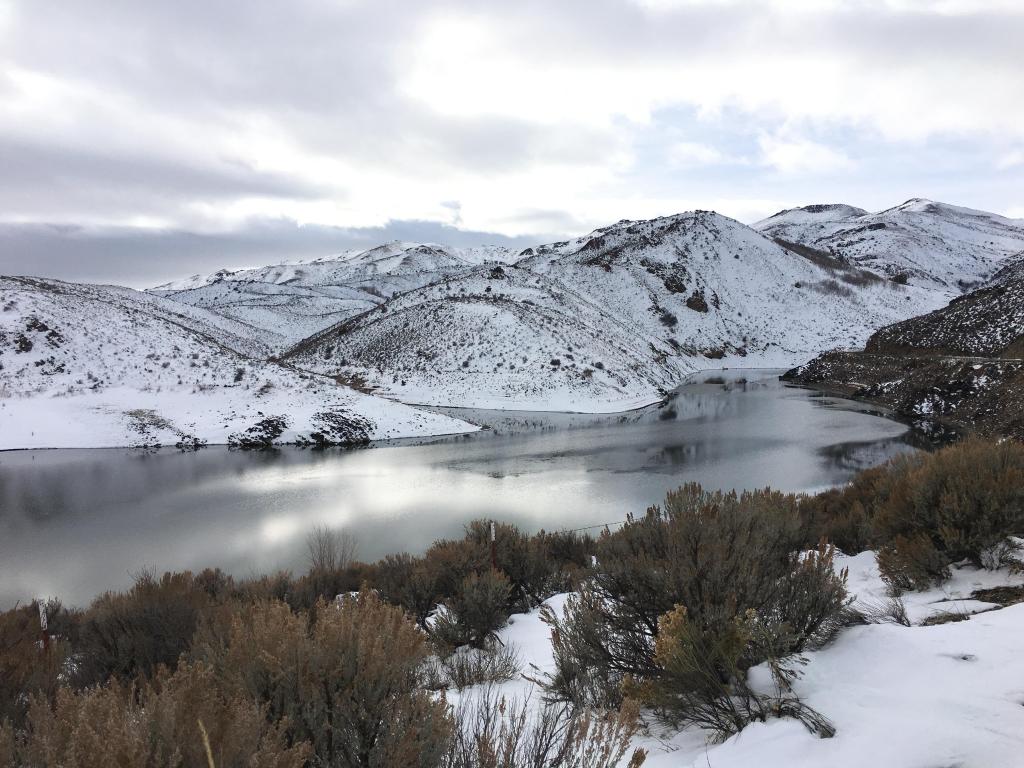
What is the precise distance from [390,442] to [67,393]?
17.5m

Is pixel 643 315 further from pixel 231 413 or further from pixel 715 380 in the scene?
pixel 231 413

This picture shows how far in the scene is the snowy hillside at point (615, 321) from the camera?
128 ft

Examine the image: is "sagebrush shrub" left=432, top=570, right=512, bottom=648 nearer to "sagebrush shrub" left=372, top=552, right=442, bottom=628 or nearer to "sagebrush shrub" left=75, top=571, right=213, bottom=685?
"sagebrush shrub" left=372, top=552, right=442, bottom=628

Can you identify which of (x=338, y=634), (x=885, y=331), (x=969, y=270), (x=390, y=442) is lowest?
(x=390, y=442)

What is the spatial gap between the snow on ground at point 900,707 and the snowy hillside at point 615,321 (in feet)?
100

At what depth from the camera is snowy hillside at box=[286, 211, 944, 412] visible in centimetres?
3888

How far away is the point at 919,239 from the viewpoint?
12950 centimetres

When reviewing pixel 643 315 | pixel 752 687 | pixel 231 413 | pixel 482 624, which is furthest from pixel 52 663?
pixel 643 315

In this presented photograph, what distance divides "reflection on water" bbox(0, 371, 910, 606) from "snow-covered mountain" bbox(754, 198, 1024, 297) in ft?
291

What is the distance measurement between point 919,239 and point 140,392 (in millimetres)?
159183

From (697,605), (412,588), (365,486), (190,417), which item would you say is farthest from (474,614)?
(190,417)

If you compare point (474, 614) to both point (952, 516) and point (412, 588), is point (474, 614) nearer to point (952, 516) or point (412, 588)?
point (412, 588)

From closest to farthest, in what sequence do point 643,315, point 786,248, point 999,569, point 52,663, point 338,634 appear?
point 338,634, point 52,663, point 999,569, point 643,315, point 786,248

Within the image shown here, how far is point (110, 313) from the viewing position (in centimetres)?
3912
